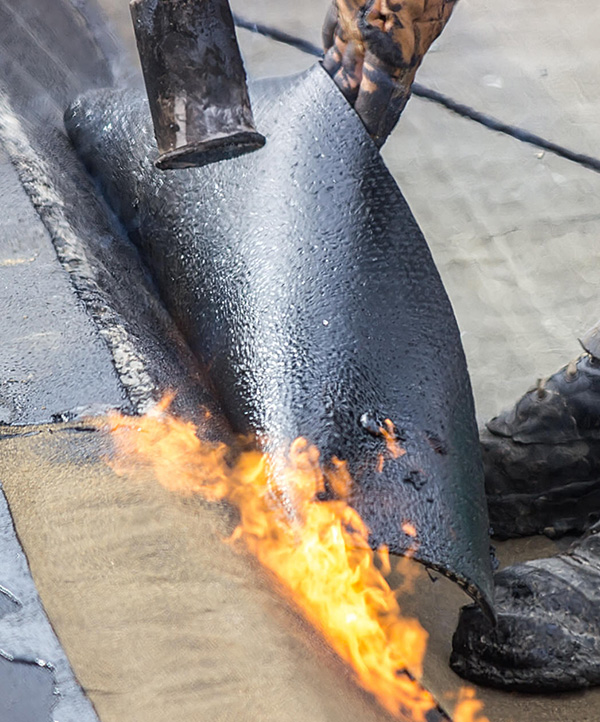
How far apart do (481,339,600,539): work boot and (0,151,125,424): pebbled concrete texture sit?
1023 mm

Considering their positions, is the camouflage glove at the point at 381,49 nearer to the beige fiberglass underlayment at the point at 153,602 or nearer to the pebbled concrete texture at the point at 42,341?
the pebbled concrete texture at the point at 42,341

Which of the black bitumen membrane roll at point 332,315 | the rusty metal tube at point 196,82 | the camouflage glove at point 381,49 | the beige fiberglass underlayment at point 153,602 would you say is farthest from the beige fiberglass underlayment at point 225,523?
the camouflage glove at point 381,49

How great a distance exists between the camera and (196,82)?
4.45ft

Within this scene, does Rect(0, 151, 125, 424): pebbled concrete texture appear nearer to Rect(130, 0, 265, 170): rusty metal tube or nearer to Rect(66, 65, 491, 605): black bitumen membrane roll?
Rect(66, 65, 491, 605): black bitumen membrane roll

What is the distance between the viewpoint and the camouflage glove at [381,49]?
79.3 inches

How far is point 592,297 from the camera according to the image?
10.3 ft

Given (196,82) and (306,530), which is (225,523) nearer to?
(306,530)

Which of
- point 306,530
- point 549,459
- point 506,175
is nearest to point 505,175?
point 506,175

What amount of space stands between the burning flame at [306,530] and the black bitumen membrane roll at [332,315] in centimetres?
4

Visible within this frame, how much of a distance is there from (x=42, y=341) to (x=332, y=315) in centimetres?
54

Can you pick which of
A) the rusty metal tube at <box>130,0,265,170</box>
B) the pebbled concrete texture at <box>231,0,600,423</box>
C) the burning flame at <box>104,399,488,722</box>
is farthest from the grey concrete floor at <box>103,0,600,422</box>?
the rusty metal tube at <box>130,0,265,170</box>

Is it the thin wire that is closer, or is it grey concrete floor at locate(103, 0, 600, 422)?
grey concrete floor at locate(103, 0, 600, 422)

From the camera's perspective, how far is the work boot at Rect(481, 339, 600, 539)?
2.28 m

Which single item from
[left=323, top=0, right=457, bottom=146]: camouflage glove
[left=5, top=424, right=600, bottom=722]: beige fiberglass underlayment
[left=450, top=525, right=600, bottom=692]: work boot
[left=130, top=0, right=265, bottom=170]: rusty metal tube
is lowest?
[left=450, top=525, right=600, bottom=692]: work boot
